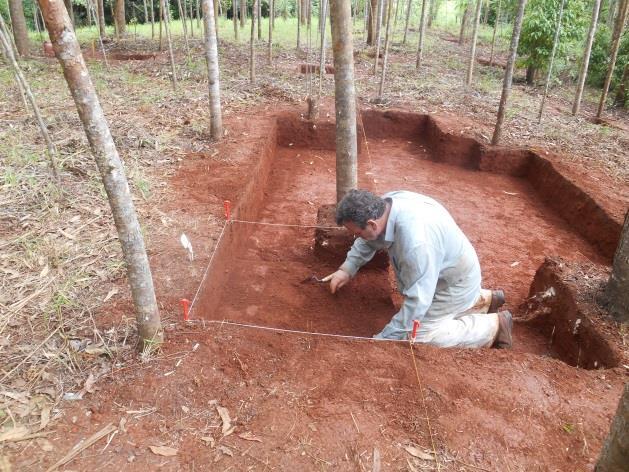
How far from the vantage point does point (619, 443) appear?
1.12 m

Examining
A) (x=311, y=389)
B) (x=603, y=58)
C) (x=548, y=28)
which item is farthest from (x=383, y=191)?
(x=603, y=58)

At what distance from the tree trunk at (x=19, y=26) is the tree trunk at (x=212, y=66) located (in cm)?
643

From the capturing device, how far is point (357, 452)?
7.02 ft

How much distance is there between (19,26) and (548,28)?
37.6ft

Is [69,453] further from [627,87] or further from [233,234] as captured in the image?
[627,87]

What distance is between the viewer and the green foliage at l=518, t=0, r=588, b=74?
945 cm

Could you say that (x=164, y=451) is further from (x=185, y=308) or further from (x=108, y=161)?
(x=108, y=161)

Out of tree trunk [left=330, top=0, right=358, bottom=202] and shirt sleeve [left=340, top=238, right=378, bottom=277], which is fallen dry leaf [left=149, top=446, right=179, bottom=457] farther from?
tree trunk [left=330, top=0, right=358, bottom=202]

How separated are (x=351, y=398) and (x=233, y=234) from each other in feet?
7.94

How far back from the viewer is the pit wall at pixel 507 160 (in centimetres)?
527

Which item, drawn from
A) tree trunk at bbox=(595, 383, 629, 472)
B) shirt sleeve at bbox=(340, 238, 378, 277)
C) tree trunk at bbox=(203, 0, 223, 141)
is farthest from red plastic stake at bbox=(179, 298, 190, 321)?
tree trunk at bbox=(203, 0, 223, 141)

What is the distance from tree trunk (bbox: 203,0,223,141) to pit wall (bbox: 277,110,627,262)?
1.76 m

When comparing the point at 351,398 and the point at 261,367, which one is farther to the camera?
the point at 261,367

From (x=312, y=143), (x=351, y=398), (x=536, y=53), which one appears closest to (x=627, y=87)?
(x=536, y=53)
